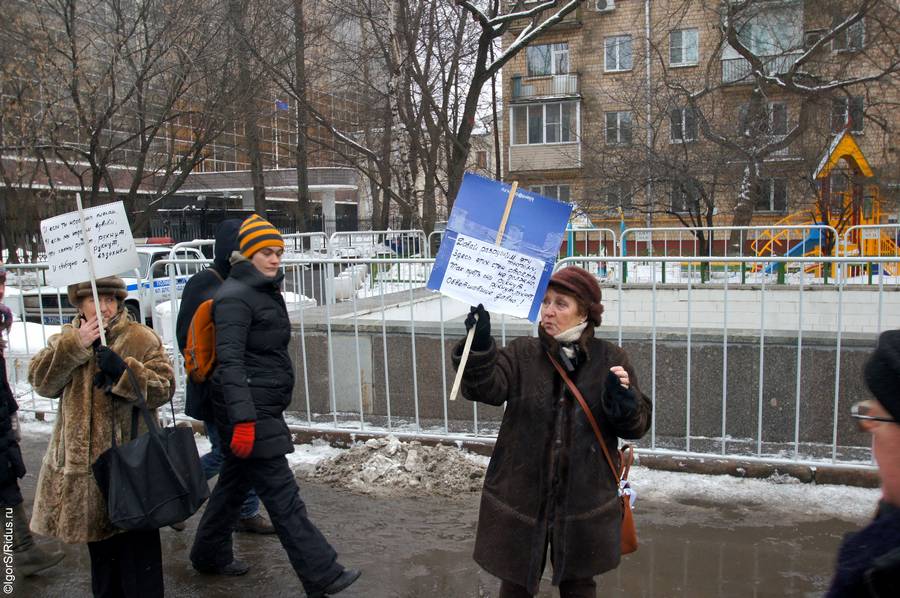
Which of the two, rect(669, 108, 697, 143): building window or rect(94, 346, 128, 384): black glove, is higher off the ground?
rect(669, 108, 697, 143): building window

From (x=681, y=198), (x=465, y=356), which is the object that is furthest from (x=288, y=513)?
(x=681, y=198)

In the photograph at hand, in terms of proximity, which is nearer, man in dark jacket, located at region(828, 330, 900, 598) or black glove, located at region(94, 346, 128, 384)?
man in dark jacket, located at region(828, 330, 900, 598)

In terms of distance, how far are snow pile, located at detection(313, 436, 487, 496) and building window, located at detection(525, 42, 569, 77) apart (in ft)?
106

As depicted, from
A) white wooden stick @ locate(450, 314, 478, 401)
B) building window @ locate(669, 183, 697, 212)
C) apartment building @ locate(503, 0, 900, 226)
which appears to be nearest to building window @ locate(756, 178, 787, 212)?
apartment building @ locate(503, 0, 900, 226)

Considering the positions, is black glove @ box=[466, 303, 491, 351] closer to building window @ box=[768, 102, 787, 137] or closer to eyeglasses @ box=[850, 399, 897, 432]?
eyeglasses @ box=[850, 399, 897, 432]

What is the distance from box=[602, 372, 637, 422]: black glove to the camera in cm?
278

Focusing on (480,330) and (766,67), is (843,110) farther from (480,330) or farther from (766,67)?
(480,330)

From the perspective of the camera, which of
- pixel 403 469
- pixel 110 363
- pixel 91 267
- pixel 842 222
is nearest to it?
pixel 110 363

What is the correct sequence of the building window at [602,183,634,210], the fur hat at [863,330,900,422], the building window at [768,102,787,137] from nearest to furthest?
1. the fur hat at [863,330,900,422]
2. the building window at [768,102,787,137]
3. the building window at [602,183,634,210]

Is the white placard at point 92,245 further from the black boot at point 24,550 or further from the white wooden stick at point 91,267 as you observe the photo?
the black boot at point 24,550

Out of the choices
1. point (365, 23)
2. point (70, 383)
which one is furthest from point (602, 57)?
point (70, 383)

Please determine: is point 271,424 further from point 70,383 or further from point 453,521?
point 453,521

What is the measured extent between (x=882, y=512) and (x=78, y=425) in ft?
10.2

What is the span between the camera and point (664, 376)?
598 centimetres
